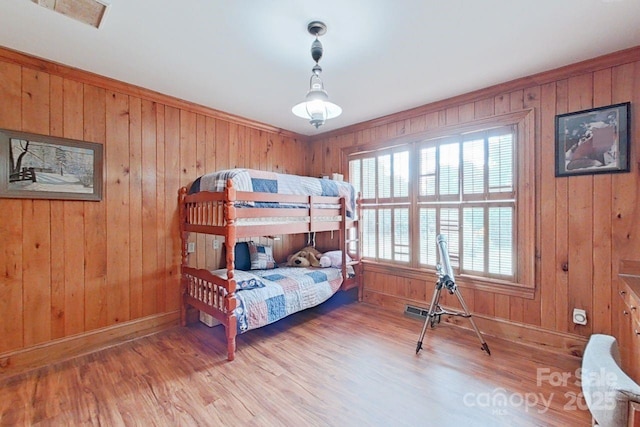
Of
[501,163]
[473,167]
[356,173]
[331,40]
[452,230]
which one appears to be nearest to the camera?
[331,40]

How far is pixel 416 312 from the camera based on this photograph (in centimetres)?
332

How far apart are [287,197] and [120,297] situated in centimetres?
190

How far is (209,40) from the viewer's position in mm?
2000

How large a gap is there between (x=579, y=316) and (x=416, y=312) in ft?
4.77

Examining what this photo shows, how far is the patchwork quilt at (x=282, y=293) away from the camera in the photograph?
2576 mm

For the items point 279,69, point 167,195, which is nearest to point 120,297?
point 167,195

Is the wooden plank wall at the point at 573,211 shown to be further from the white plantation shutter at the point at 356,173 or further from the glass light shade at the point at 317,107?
the glass light shade at the point at 317,107

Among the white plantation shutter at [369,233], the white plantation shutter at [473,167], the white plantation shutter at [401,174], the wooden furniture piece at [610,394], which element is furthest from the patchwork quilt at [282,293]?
the wooden furniture piece at [610,394]

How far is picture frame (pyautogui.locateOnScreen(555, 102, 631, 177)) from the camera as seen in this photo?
2182mm

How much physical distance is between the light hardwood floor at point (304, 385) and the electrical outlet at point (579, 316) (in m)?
0.32

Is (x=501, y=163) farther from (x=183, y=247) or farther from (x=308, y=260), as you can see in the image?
(x=183, y=247)

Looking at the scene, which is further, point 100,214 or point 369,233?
point 369,233

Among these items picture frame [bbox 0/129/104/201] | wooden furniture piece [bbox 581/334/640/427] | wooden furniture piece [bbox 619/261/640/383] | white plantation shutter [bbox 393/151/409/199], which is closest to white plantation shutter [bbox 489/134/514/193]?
white plantation shutter [bbox 393/151/409/199]

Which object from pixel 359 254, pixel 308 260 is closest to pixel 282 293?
pixel 308 260
